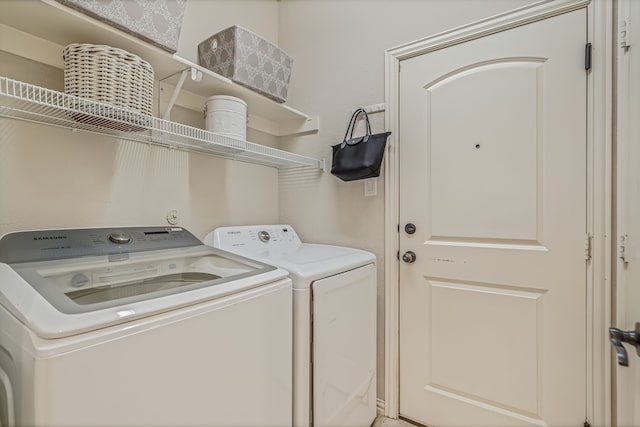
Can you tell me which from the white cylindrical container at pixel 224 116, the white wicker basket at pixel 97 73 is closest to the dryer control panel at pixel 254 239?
the white cylindrical container at pixel 224 116

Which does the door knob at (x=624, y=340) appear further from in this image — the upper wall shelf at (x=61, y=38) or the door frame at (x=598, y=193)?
the upper wall shelf at (x=61, y=38)

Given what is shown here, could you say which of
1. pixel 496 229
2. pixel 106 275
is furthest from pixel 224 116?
pixel 496 229

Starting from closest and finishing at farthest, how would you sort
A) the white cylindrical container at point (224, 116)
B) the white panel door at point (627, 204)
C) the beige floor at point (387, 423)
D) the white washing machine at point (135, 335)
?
the white washing machine at point (135, 335) → the white panel door at point (627, 204) → the white cylindrical container at point (224, 116) → the beige floor at point (387, 423)

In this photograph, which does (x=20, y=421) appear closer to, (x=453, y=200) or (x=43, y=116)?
(x=43, y=116)

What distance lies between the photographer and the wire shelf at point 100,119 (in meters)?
0.97

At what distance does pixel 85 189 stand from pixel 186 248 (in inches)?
18.9

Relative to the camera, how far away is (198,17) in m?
1.74

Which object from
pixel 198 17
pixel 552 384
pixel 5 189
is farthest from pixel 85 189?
pixel 552 384

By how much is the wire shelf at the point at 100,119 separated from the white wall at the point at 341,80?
Result: 50cm

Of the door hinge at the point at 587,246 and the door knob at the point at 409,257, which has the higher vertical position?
the door hinge at the point at 587,246

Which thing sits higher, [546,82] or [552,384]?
[546,82]

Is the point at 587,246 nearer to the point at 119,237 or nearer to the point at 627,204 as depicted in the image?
the point at 627,204

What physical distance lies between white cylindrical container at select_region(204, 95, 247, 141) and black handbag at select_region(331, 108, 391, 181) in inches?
23.8

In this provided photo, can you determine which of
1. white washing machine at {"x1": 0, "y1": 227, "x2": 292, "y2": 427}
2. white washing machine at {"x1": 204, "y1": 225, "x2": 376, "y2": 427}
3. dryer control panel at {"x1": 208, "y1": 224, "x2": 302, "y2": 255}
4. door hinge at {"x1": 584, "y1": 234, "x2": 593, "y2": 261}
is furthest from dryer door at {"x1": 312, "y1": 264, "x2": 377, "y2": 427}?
door hinge at {"x1": 584, "y1": 234, "x2": 593, "y2": 261}
